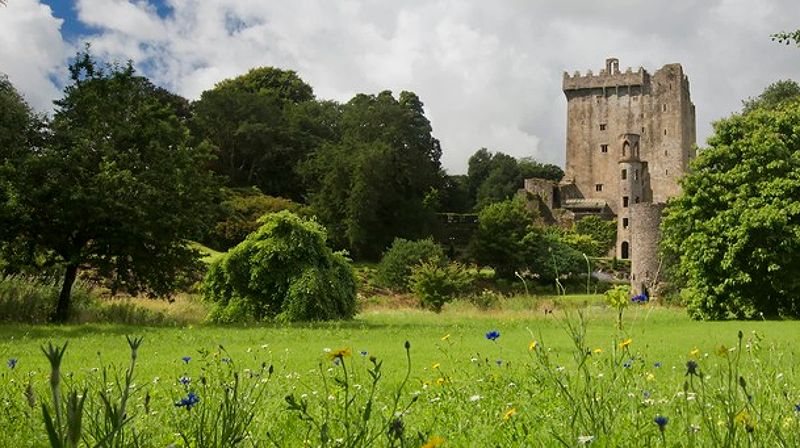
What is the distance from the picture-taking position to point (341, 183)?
44.0 m

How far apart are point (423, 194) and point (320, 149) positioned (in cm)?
751

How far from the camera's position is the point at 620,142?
6088 cm

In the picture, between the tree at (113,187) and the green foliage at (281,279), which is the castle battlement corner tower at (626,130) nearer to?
the green foliage at (281,279)

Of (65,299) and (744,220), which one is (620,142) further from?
(65,299)

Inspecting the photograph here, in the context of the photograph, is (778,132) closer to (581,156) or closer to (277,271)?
(277,271)

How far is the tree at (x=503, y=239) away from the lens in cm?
4256

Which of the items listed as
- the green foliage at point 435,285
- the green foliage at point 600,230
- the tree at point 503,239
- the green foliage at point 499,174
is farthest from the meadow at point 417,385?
the green foliage at point 499,174

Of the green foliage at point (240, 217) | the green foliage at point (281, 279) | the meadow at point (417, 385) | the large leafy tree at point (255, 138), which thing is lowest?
the meadow at point (417, 385)

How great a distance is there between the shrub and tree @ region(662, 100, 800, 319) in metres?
16.0

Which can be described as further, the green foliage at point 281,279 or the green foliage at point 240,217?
the green foliage at point 240,217

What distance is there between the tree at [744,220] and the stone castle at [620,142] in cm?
3594

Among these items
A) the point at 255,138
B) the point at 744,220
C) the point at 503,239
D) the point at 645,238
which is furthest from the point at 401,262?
the point at 744,220

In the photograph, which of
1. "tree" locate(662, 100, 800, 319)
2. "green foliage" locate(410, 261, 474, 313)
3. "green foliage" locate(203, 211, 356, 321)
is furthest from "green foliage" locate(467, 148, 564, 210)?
"green foliage" locate(203, 211, 356, 321)

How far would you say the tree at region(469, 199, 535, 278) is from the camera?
140ft
